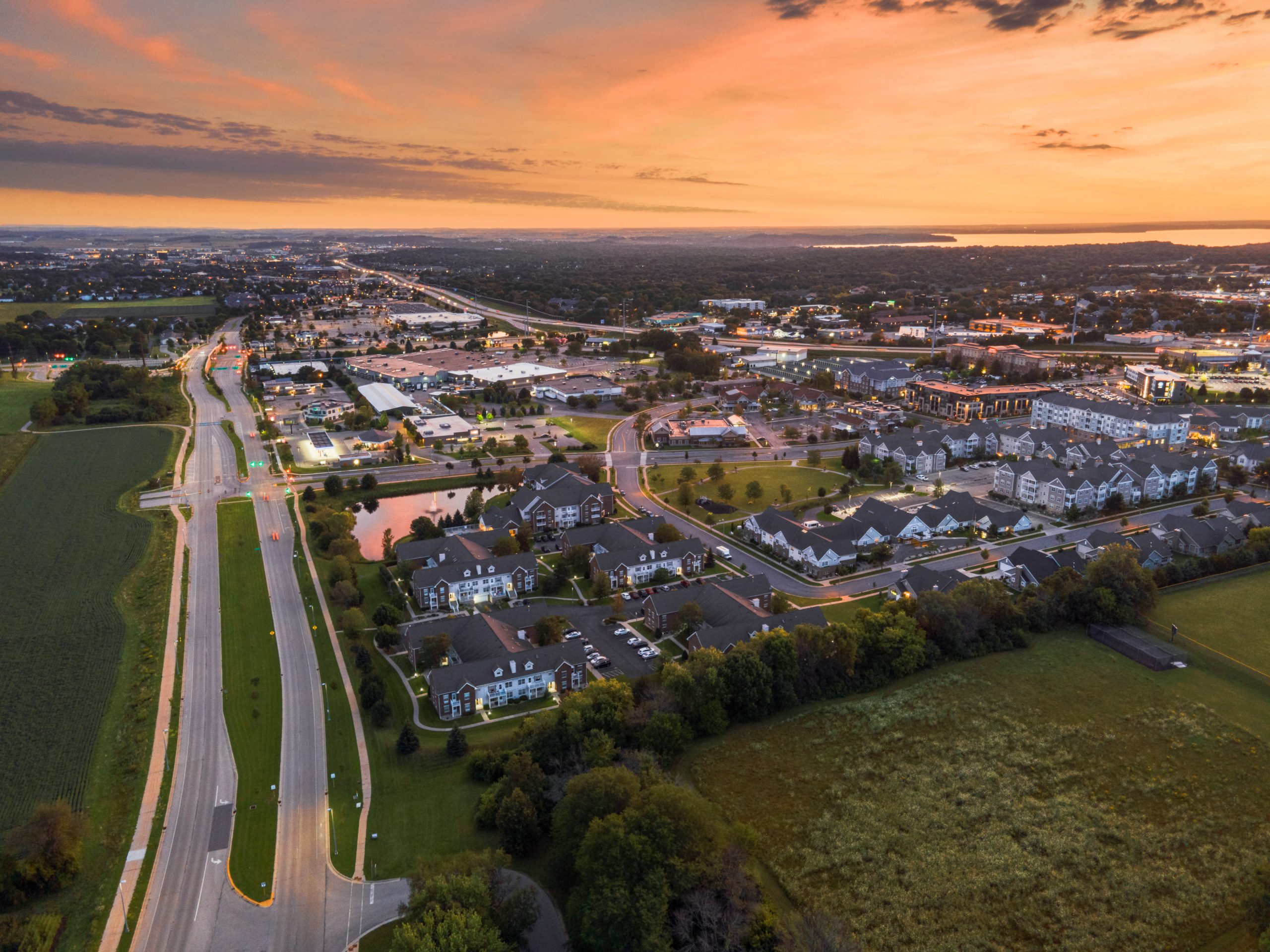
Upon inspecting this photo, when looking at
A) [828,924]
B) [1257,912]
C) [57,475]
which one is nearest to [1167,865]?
[1257,912]

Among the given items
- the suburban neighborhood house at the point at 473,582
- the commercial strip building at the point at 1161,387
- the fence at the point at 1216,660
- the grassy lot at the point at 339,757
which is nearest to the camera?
the grassy lot at the point at 339,757

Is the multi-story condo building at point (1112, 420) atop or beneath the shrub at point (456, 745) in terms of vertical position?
atop

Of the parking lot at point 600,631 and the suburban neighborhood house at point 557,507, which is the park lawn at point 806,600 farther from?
the suburban neighborhood house at point 557,507

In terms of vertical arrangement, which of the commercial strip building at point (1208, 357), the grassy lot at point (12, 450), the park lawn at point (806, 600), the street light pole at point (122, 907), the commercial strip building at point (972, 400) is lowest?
the street light pole at point (122, 907)

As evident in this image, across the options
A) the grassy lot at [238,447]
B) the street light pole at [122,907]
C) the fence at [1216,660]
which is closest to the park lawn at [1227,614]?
the fence at [1216,660]

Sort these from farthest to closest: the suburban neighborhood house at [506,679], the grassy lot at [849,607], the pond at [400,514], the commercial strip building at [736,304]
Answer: the commercial strip building at [736,304] < the pond at [400,514] < the grassy lot at [849,607] < the suburban neighborhood house at [506,679]

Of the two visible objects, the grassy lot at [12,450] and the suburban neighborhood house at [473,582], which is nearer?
the suburban neighborhood house at [473,582]

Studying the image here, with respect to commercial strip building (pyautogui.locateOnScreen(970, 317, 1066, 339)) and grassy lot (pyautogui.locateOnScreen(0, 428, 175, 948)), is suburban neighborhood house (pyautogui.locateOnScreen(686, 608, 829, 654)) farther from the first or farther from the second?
commercial strip building (pyautogui.locateOnScreen(970, 317, 1066, 339))
